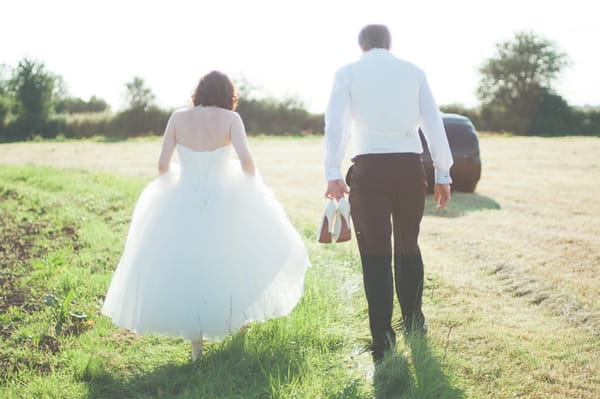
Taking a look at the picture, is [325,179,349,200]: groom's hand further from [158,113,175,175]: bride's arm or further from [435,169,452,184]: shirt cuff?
[158,113,175,175]: bride's arm

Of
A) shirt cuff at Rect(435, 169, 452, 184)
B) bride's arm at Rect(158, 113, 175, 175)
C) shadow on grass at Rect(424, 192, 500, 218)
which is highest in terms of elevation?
bride's arm at Rect(158, 113, 175, 175)

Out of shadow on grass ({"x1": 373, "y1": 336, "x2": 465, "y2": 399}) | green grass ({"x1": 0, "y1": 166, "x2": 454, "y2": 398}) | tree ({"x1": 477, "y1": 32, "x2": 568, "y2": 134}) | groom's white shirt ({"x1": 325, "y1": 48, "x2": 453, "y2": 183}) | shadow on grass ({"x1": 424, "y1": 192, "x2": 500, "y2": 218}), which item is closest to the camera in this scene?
shadow on grass ({"x1": 373, "y1": 336, "x2": 465, "y2": 399})

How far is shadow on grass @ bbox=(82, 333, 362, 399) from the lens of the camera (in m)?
3.38

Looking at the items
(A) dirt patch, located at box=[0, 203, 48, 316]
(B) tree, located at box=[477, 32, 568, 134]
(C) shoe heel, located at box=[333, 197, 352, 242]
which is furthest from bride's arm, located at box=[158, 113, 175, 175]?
(B) tree, located at box=[477, 32, 568, 134]

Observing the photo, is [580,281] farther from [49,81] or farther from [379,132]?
[49,81]

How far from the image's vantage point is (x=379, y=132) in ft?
12.3

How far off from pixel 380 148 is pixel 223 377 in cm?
177

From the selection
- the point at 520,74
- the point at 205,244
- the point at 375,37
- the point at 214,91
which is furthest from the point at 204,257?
the point at 520,74

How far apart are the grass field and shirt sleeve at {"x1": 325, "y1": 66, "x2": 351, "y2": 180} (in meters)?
1.26

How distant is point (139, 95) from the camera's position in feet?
138

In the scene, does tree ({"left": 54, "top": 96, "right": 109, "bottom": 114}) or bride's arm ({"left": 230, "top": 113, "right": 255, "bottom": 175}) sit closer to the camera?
bride's arm ({"left": 230, "top": 113, "right": 255, "bottom": 175})

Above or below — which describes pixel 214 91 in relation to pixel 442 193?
above

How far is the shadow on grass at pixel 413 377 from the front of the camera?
333 cm

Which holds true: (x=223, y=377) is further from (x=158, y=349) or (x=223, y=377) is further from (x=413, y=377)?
(x=413, y=377)
